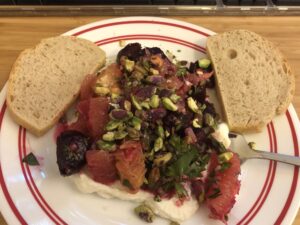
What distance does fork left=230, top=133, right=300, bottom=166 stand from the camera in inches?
47.6

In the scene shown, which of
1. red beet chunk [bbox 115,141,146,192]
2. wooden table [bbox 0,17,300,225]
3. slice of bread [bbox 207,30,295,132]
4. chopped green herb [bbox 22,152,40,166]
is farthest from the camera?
wooden table [bbox 0,17,300,225]

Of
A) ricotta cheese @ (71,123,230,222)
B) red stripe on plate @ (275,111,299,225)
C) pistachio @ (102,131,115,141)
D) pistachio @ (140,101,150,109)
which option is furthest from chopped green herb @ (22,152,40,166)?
red stripe on plate @ (275,111,299,225)

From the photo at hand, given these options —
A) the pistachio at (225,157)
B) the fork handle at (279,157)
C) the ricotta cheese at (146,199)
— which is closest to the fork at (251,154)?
the fork handle at (279,157)

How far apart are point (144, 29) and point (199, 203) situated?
0.64 meters

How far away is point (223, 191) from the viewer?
43.9 inches

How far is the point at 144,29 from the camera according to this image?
4.92 ft

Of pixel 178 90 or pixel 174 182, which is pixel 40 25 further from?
pixel 174 182

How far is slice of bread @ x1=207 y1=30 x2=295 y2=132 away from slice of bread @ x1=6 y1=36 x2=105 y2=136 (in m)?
0.39

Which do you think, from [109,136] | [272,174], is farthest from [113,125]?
[272,174]

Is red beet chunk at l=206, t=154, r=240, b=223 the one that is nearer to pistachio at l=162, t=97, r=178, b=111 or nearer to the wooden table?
pistachio at l=162, t=97, r=178, b=111

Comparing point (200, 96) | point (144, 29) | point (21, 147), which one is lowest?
point (21, 147)

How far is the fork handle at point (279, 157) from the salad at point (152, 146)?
9cm

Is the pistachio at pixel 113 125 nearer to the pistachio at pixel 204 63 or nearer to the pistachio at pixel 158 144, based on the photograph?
the pistachio at pixel 158 144

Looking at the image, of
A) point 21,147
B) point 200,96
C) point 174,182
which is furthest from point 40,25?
point 174,182
